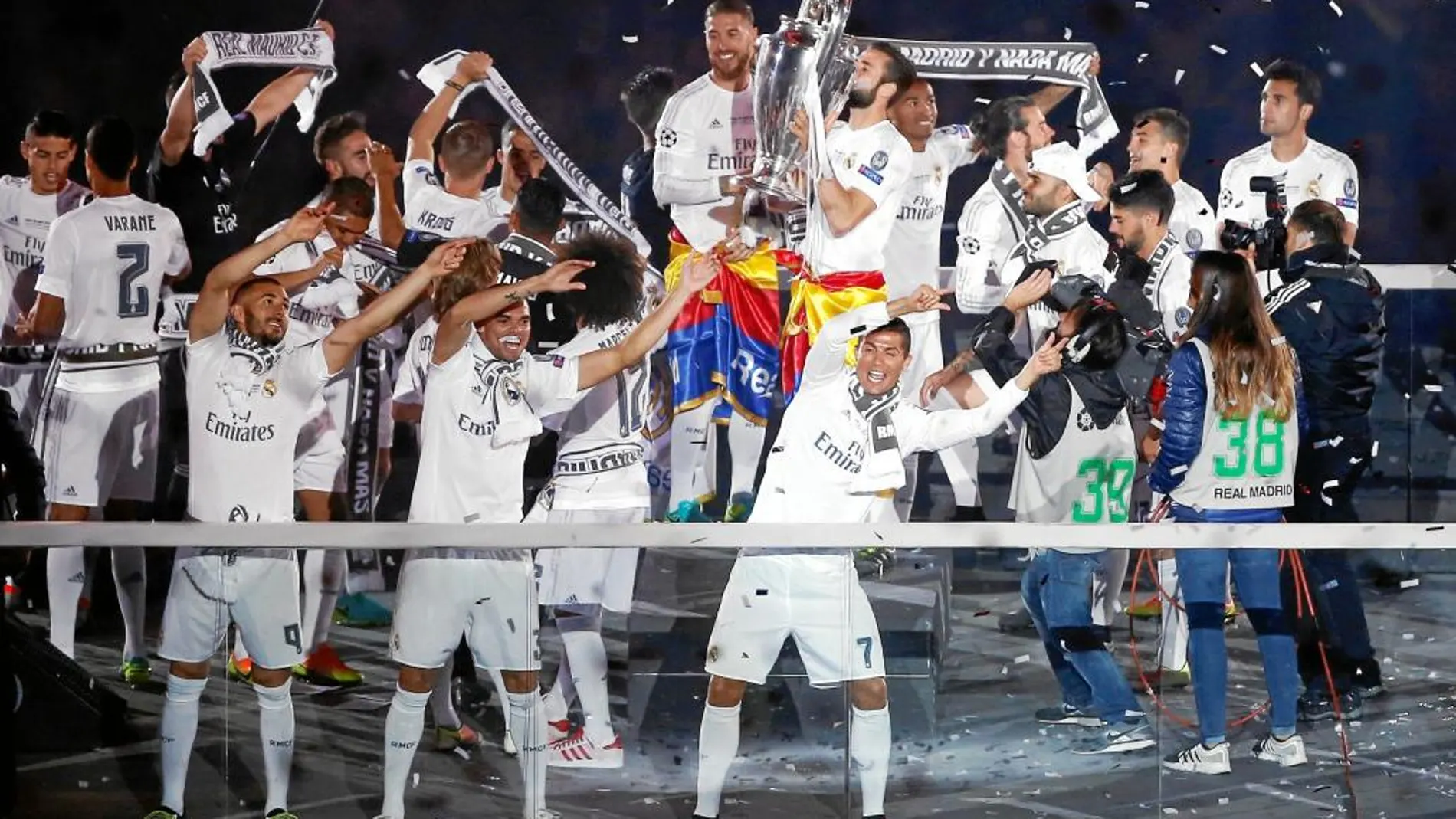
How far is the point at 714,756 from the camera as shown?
4.16 metres

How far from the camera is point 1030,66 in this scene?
15.0 feet

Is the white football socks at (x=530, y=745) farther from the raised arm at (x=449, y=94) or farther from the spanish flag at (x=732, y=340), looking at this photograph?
the raised arm at (x=449, y=94)

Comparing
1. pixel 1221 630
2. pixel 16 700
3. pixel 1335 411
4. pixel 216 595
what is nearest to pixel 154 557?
pixel 216 595

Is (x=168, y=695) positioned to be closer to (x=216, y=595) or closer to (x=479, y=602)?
(x=216, y=595)

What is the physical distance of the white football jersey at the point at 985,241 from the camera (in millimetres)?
4574

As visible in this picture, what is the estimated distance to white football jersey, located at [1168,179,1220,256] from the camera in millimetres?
4586

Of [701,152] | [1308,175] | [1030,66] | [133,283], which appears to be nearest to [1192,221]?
[1308,175]

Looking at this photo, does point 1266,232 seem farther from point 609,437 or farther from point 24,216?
point 24,216

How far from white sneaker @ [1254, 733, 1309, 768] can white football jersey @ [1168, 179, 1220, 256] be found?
125cm

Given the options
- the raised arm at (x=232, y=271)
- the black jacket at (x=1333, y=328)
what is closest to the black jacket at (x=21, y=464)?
the raised arm at (x=232, y=271)

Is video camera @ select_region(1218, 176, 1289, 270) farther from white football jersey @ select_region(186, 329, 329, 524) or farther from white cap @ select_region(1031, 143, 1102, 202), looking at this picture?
white football jersey @ select_region(186, 329, 329, 524)

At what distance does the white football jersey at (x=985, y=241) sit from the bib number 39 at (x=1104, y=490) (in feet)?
1.60

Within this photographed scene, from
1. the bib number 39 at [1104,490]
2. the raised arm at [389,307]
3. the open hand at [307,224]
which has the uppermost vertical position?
the open hand at [307,224]

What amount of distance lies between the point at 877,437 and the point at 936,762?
81cm
